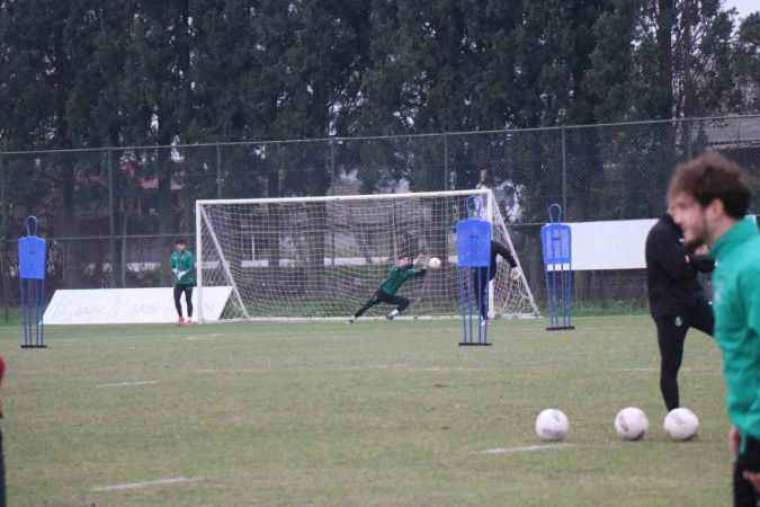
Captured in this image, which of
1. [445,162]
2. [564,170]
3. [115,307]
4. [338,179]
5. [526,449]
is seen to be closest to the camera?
[526,449]

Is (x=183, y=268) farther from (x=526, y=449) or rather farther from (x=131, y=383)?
(x=526, y=449)

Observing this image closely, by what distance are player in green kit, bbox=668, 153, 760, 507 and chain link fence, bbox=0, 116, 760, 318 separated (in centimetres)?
2894

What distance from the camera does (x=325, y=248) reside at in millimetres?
37031

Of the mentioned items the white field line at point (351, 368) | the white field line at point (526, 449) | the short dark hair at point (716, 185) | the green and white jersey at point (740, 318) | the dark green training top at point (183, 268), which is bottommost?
the white field line at point (526, 449)

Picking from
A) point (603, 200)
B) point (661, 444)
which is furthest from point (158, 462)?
point (603, 200)

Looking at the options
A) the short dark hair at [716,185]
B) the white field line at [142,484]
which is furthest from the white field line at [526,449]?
the short dark hair at [716,185]

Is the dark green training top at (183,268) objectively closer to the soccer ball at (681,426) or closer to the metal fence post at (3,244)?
the metal fence post at (3,244)

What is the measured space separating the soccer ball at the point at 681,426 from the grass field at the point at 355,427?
12cm

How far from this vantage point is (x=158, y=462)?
33.5ft

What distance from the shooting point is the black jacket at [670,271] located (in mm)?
11180

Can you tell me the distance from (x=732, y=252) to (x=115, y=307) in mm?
33240

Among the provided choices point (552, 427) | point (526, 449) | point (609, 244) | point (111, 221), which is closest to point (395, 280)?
point (609, 244)

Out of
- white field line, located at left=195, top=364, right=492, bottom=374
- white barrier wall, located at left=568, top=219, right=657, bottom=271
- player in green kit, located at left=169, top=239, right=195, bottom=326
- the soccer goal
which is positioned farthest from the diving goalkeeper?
white field line, located at left=195, top=364, right=492, bottom=374

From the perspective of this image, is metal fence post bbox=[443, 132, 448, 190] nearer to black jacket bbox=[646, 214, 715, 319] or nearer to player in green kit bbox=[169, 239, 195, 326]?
player in green kit bbox=[169, 239, 195, 326]
